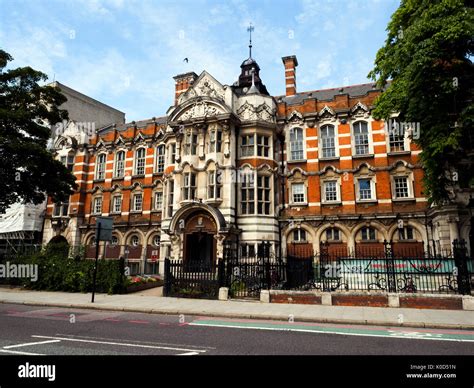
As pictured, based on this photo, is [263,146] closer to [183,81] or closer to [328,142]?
[328,142]

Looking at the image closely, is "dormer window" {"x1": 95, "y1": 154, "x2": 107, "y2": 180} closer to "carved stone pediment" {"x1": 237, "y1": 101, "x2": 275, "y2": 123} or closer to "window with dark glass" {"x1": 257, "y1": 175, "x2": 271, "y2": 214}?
"carved stone pediment" {"x1": 237, "y1": 101, "x2": 275, "y2": 123}

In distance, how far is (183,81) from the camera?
115ft

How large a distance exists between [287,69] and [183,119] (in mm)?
12875

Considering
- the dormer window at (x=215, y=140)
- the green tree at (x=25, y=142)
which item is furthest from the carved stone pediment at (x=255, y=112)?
the green tree at (x=25, y=142)

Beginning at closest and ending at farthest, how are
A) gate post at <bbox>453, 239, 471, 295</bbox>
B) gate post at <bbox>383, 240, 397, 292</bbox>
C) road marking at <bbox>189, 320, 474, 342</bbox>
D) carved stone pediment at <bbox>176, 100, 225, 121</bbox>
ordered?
road marking at <bbox>189, 320, 474, 342</bbox>, gate post at <bbox>453, 239, 471, 295</bbox>, gate post at <bbox>383, 240, 397, 292</bbox>, carved stone pediment at <bbox>176, 100, 225, 121</bbox>

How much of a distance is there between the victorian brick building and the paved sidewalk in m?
8.98

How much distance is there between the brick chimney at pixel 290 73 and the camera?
31125 millimetres

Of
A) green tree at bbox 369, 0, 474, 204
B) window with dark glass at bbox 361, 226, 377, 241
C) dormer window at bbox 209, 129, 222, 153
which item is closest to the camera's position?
green tree at bbox 369, 0, 474, 204

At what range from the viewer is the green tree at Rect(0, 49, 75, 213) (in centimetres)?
2038

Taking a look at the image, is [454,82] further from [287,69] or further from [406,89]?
[287,69]

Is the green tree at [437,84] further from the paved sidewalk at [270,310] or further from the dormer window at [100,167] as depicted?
the dormer window at [100,167]

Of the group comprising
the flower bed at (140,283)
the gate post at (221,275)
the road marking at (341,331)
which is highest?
the gate post at (221,275)

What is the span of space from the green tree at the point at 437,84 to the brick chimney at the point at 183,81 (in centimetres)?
2220

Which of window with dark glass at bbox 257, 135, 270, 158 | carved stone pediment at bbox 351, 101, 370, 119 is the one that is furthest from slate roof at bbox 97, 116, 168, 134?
carved stone pediment at bbox 351, 101, 370, 119
